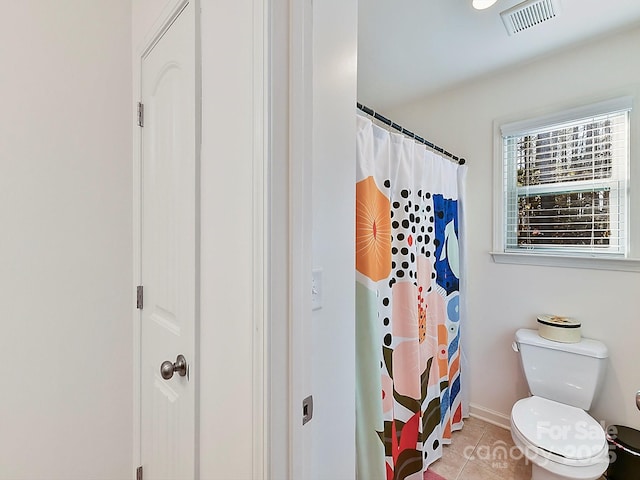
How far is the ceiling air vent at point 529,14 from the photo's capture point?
1.46 meters

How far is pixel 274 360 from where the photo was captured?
567 mm

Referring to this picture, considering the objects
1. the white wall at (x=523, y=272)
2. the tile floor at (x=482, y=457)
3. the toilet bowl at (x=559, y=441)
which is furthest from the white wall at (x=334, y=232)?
the white wall at (x=523, y=272)

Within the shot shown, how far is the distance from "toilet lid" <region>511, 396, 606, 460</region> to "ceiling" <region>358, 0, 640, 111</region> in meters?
1.99

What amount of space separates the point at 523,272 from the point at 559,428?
903mm

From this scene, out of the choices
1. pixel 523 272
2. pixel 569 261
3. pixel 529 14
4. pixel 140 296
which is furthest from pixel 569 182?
pixel 140 296

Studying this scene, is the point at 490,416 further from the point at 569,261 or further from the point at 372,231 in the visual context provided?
the point at 372,231

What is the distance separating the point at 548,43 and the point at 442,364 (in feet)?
6.43

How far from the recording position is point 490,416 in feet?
7.07

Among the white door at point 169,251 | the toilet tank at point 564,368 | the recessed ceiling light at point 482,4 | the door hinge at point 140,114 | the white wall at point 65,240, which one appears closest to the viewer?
the white door at point 169,251

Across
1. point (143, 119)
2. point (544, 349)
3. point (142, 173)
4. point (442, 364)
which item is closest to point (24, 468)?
point (142, 173)

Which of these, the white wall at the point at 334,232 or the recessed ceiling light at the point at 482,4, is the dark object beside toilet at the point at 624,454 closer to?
the white wall at the point at 334,232

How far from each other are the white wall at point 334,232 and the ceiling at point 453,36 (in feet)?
2.56

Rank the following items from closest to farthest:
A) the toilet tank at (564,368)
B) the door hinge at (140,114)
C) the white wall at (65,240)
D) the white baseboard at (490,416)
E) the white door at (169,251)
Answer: the white door at (169,251)
the white wall at (65,240)
the door hinge at (140,114)
the toilet tank at (564,368)
the white baseboard at (490,416)

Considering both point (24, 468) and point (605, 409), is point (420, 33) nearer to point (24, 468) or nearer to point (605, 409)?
point (605, 409)
